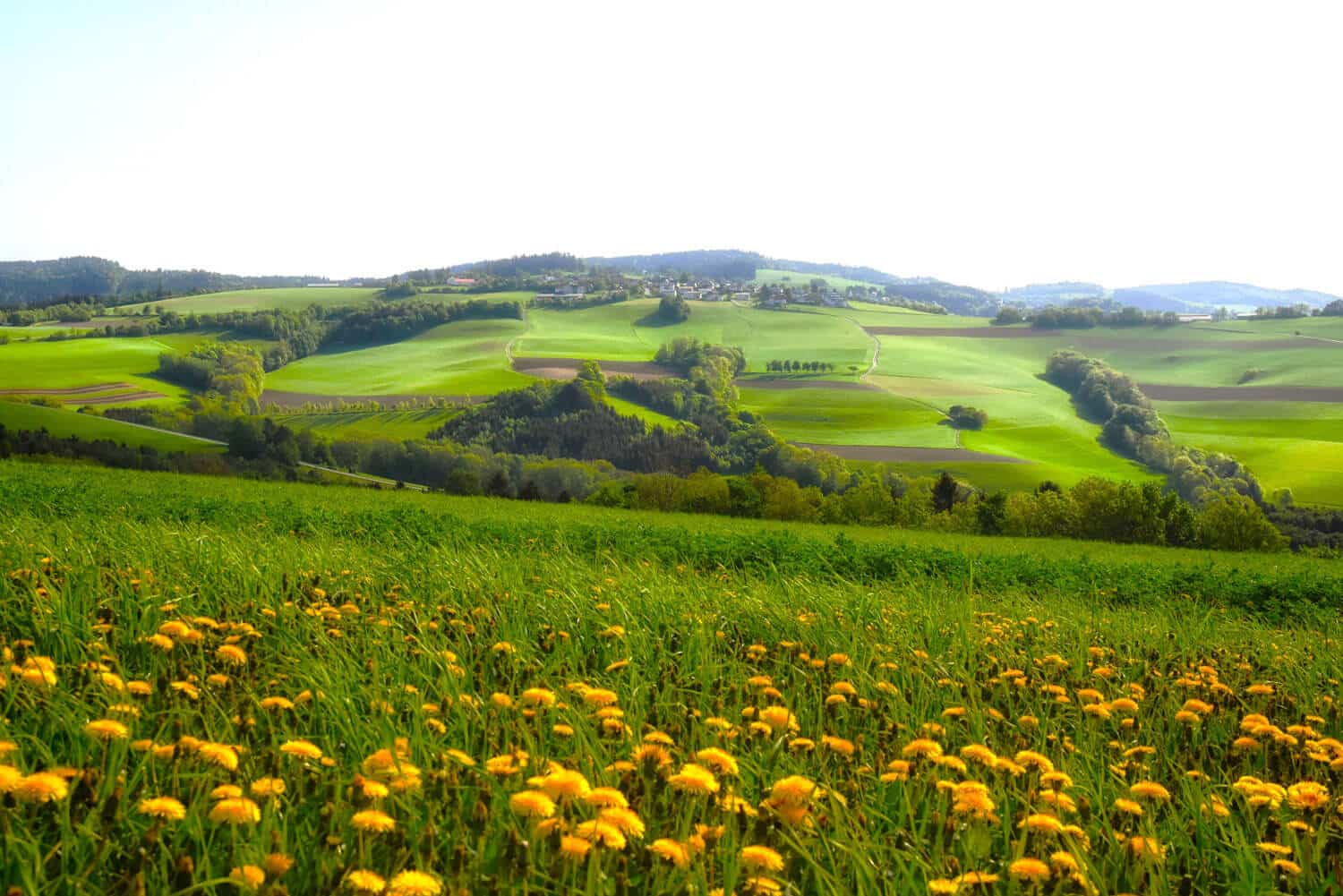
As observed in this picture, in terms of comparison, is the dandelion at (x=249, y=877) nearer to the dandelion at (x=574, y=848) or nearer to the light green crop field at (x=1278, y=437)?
the dandelion at (x=574, y=848)

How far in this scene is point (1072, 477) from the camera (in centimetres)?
8181

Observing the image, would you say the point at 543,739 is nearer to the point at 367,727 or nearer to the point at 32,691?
the point at 367,727

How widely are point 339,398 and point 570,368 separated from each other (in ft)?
97.0

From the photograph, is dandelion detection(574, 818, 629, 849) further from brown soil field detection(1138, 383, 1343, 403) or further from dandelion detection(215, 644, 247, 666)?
brown soil field detection(1138, 383, 1343, 403)

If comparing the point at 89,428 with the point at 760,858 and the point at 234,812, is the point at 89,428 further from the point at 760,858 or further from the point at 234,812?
the point at 760,858

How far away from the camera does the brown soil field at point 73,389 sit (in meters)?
87.9

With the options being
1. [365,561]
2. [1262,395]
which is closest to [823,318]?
[1262,395]

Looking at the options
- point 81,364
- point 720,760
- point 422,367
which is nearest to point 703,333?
point 422,367

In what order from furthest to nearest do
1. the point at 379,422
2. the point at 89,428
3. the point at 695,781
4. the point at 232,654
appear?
1. the point at 379,422
2. the point at 89,428
3. the point at 232,654
4. the point at 695,781

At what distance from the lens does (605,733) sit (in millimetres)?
3574

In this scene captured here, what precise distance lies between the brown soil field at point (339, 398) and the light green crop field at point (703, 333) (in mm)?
22619

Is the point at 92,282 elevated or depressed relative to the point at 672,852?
elevated

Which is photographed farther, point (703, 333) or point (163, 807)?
point (703, 333)

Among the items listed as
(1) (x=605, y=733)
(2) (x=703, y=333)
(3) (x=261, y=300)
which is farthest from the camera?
(3) (x=261, y=300)
